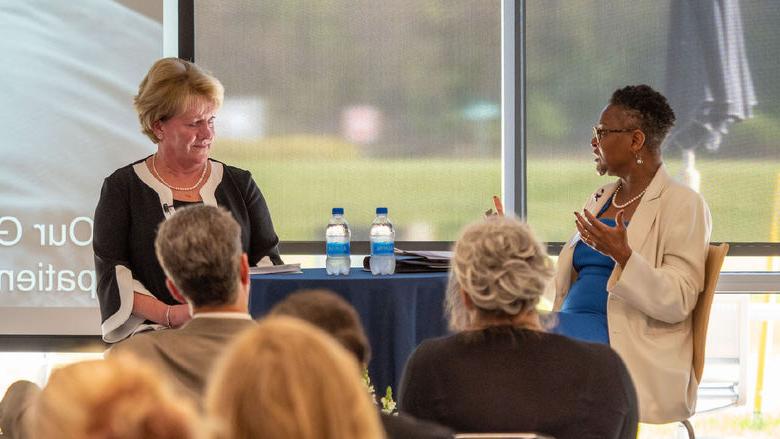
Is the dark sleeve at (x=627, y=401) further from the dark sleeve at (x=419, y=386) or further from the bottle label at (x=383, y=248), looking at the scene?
the bottle label at (x=383, y=248)

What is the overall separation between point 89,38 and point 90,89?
271 mm

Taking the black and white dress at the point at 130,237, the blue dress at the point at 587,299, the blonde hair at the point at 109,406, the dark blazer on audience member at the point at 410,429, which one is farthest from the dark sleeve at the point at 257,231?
the blonde hair at the point at 109,406

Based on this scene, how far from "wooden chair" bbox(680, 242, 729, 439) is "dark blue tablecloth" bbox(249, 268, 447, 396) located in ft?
3.21

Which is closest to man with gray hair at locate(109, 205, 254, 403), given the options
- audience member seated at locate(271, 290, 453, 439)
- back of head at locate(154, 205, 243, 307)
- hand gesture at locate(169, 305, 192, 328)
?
back of head at locate(154, 205, 243, 307)

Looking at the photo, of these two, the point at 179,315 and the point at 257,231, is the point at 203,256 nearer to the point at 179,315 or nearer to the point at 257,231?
the point at 179,315

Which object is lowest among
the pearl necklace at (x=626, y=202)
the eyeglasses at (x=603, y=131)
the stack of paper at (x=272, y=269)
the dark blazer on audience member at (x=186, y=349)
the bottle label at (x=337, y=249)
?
the dark blazer on audience member at (x=186, y=349)

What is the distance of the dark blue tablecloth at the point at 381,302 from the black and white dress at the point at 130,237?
10.7 inches

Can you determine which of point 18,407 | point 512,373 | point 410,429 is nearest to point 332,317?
point 410,429

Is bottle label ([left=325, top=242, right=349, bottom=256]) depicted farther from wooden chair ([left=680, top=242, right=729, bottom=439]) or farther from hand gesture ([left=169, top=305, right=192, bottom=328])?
wooden chair ([left=680, top=242, right=729, bottom=439])

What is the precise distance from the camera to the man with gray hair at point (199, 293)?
90.9 inches

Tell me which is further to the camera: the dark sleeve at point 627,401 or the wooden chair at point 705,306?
the wooden chair at point 705,306

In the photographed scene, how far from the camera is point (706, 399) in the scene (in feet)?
15.2

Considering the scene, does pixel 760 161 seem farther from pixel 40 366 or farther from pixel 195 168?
pixel 40 366

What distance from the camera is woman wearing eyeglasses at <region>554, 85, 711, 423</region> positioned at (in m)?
3.73
